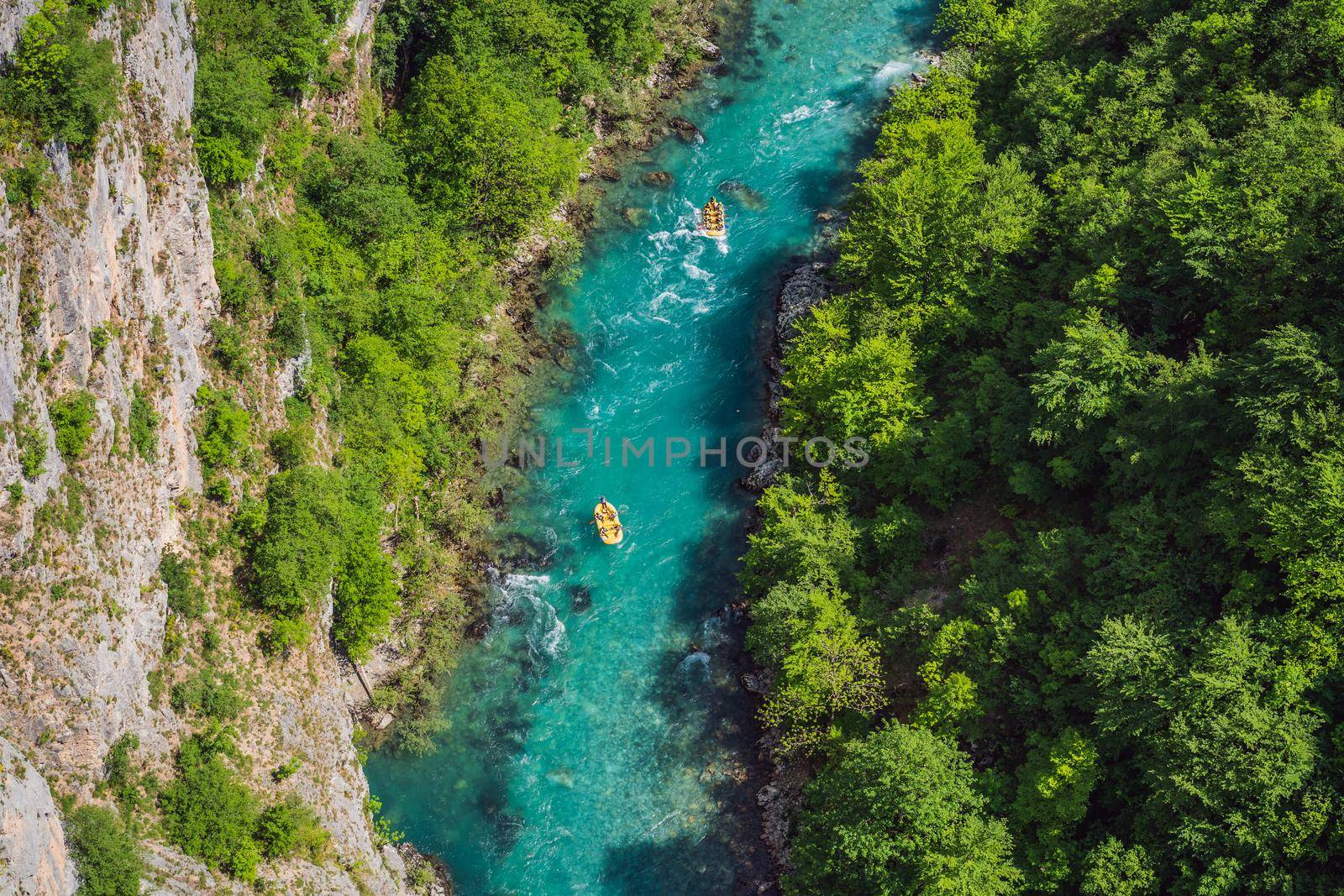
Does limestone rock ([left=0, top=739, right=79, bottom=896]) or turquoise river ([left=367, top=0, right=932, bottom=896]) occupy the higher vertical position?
limestone rock ([left=0, top=739, right=79, bottom=896])

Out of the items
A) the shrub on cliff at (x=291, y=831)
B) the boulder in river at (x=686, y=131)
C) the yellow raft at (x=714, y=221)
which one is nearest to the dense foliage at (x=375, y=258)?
the boulder in river at (x=686, y=131)

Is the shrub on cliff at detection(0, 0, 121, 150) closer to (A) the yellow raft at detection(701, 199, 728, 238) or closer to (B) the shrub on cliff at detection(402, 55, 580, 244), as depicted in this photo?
(B) the shrub on cliff at detection(402, 55, 580, 244)

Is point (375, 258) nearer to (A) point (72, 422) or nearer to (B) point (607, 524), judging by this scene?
(B) point (607, 524)

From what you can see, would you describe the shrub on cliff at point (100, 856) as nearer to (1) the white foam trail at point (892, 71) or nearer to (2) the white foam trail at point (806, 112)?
(2) the white foam trail at point (806, 112)

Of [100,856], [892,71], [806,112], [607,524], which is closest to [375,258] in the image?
[607,524]

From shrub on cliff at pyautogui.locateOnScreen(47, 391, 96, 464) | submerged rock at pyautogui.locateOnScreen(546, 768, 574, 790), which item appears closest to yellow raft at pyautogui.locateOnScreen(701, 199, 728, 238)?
submerged rock at pyautogui.locateOnScreen(546, 768, 574, 790)

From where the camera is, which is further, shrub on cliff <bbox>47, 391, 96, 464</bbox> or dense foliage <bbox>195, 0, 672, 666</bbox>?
dense foliage <bbox>195, 0, 672, 666</bbox>

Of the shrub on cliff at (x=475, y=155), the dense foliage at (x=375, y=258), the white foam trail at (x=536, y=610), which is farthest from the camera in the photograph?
the shrub on cliff at (x=475, y=155)
